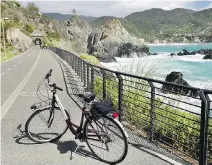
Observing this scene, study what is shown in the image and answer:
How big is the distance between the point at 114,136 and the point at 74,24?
16846 cm

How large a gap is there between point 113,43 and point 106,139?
336ft

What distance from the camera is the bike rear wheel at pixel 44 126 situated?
6.49 metres

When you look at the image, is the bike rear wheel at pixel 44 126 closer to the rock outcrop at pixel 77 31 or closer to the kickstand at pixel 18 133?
the kickstand at pixel 18 133

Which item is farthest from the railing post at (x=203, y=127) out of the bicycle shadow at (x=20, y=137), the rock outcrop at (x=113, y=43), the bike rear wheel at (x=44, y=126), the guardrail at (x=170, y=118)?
the rock outcrop at (x=113, y=43)

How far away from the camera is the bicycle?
5539mm

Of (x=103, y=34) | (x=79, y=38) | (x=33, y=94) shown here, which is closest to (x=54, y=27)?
(x=79, y=38)

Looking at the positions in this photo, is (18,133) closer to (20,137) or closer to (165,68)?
(20,137)

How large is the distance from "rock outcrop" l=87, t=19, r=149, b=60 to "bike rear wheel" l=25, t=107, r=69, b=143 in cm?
9304

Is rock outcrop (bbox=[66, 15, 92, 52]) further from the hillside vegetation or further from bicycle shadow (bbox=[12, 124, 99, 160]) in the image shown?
bicycle shadow (bbox=[12, 124, 99, 160])

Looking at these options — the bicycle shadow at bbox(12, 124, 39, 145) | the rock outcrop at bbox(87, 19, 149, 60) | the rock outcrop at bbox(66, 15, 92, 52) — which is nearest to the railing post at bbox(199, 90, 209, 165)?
the bicycle shadow at bbox(12, 124, 39, 145)

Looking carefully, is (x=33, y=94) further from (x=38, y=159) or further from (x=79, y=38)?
(x=79, y=38)

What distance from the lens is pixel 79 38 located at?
154875 millimetres

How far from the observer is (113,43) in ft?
353

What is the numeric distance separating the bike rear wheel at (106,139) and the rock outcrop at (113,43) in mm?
94104
